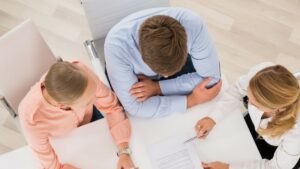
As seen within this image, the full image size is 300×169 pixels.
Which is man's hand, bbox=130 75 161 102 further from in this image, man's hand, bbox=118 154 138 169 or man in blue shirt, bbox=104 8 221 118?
man's hand, bbox=118 154 138 169

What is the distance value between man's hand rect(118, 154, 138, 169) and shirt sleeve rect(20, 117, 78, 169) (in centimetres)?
20

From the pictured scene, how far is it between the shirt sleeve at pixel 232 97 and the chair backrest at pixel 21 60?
83 centimetres

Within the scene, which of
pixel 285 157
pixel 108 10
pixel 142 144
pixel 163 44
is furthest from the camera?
pixel 108 10

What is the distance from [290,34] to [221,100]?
1.43 meters

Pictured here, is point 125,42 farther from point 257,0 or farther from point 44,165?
point 257,0

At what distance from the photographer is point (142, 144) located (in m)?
1.63

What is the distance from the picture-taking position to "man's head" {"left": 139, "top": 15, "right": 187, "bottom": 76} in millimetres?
1336

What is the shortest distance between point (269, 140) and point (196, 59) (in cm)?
48

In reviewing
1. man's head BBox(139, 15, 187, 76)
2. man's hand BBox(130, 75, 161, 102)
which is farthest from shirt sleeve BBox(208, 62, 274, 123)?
man's head BBox(139, 15, 187, 76)

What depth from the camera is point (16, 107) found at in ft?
6.02

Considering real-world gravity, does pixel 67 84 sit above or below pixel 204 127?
above

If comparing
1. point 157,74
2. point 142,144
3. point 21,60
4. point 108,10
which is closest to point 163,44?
point 157,74

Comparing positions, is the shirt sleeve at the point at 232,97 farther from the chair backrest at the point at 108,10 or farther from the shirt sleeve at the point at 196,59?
the chair backrest at the point at 108,10

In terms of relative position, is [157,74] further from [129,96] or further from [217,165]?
[217,165]
